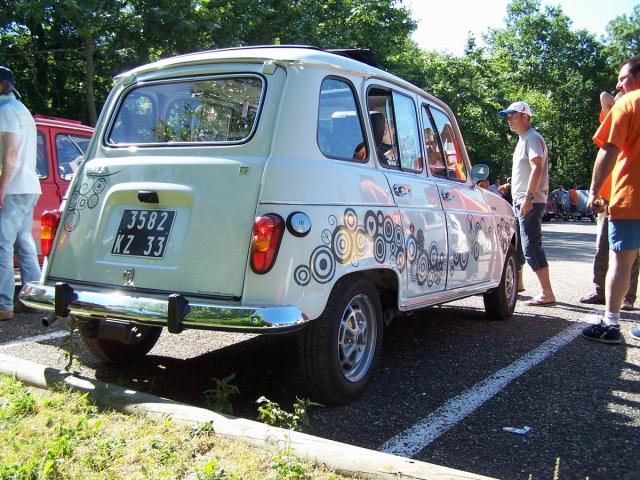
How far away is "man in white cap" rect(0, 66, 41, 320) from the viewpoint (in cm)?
533

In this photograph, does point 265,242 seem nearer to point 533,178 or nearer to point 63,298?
point 63,298

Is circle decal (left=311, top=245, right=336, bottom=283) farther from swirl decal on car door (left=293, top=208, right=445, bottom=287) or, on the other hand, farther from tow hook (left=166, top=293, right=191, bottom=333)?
tow hook (left=166, top=293, right=191, bottom=333)

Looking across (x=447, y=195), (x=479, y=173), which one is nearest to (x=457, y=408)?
(x=447, y=195)

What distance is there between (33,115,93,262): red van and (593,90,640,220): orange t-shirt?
5.26m

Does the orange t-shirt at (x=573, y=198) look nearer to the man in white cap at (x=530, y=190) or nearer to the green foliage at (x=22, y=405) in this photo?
the man in white cap at (x=530, y=190)

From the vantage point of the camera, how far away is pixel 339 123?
377 cm

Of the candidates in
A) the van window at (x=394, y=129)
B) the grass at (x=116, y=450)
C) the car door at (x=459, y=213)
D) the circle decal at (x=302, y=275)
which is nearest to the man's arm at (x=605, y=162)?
the car door at (x=459, y=213)

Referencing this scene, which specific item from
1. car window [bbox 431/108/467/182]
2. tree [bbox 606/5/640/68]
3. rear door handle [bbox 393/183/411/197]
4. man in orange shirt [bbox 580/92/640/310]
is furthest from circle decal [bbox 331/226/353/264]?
tree [bbox 606/5/640/68]

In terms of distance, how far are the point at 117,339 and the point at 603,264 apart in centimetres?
573

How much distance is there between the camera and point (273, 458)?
8.39 ft

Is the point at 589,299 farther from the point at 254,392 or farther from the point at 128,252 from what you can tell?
the point at 128,252

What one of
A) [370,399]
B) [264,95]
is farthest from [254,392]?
[264,95]

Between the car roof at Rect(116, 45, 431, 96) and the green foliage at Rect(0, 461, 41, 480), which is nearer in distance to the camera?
the green foliage at Rect(0, 461, 41, 480)

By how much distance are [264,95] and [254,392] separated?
179cm
